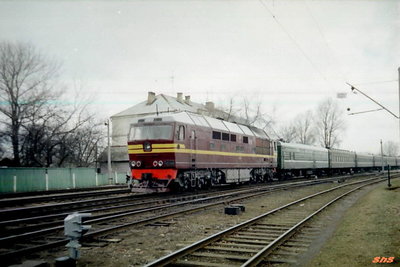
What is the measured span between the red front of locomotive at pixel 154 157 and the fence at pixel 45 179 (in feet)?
31.9

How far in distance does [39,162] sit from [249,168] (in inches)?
733

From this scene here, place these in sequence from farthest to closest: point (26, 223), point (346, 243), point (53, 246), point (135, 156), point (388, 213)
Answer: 1. point (135, 156)
2. point (388, 213)
3. point (26, 223)
4. point (346, 243)
5. point (53, 246)

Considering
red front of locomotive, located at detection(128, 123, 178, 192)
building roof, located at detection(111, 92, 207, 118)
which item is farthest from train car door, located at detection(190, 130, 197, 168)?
building roof, located at detection(111, 92, 207, 118)

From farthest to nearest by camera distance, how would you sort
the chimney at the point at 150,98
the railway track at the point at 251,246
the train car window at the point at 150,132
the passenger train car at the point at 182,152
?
the chimney at the point at 150,98 < the train car window at the point at 150,132 < the passenger train car at the point at 182,152 < the railway track at the point at 251,246

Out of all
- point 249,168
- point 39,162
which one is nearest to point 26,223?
point 249,168

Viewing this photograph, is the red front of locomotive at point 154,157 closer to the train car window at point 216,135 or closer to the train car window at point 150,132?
the train car window at point 150,132

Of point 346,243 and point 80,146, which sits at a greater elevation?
point 80,146

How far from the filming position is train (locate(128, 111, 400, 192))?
16266 millimetres

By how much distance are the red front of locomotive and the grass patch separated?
7.95 meters

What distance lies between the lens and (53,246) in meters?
6.97

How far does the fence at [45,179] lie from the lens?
70.1 feet

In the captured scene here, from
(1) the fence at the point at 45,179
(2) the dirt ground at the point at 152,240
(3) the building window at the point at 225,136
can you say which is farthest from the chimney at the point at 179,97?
(2) the dirt ground at the point at 152,240

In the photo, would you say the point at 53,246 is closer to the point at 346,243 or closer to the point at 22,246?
the point at 22,246

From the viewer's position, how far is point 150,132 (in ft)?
55.4
